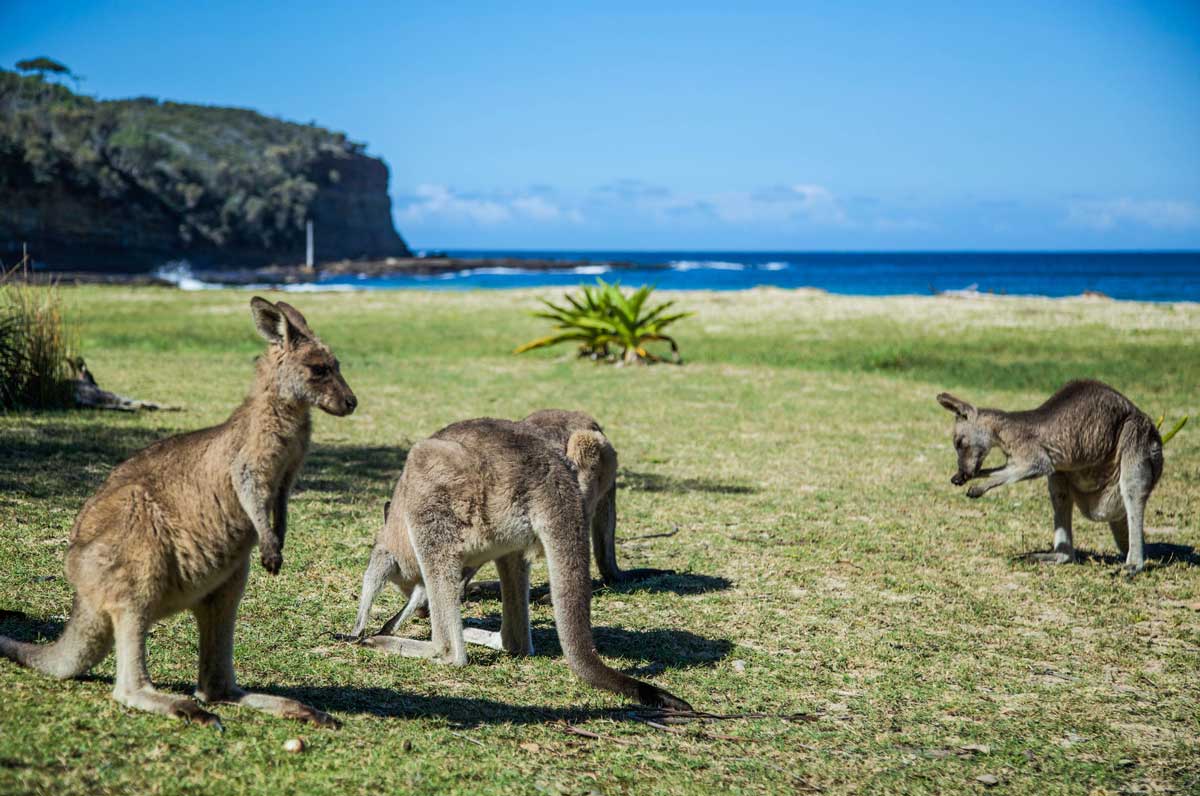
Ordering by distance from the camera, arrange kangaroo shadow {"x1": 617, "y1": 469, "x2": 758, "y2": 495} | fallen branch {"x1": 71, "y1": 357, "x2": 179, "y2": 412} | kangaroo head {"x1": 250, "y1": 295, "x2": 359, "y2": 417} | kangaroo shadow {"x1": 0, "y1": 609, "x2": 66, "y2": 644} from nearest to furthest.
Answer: kangaroo head {"x1": 250, "y1": 295, "x2": 359, "y2": 417} → kangaroo shadow {"x1": 0, "y1": 609, "x2": 66, "y2": 644} → kangaroo shadow {"x1": 617, "y1": 469, "x2": 758, "y2": 495} → fallen branch {"x1": 71, "y1": 357, "x2": 179, "y2": 412}

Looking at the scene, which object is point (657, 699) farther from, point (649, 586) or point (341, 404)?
point (649, 586)

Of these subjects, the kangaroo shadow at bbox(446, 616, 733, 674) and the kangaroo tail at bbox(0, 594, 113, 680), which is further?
the kangaroo shadow at bbox(446, 616, 733, 674)

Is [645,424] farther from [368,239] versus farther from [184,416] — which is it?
[368,239]

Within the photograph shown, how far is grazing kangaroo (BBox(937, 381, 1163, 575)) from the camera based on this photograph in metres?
6.18

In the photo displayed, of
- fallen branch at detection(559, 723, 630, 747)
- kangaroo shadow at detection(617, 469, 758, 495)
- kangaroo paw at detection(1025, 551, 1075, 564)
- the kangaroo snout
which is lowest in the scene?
fallen branch at detection(559, 723, 630, 747)

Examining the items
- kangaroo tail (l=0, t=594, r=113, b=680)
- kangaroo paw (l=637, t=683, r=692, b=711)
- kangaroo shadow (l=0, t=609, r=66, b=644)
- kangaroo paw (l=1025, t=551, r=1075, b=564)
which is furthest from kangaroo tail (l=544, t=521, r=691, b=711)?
kangaroo paw (l=1025, t=551, r=1075, b=564)

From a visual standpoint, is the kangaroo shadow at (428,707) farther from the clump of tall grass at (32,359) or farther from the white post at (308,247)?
the white post at (308,247)

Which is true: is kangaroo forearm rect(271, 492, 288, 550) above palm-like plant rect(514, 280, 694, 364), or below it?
below

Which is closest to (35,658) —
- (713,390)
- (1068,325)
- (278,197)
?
(713,390)

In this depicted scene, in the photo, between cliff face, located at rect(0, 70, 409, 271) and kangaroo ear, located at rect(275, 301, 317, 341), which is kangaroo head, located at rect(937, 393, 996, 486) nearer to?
kangaroo ear, located at rect(275, 301, 317, 341)

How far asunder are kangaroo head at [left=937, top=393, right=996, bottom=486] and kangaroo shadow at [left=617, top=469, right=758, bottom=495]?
83.0 inches

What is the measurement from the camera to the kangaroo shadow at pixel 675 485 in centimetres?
832

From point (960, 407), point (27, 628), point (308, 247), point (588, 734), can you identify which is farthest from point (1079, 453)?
point (308, 247)

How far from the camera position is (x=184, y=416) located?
34.6 ft
